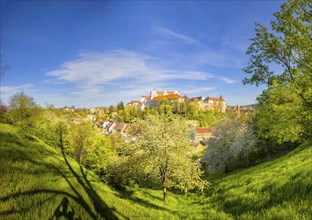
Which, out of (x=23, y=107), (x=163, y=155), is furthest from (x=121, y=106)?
(x=163, y=155)

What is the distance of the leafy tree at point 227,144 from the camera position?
115ft

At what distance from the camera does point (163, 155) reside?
1594 cm

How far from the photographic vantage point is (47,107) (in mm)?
52344

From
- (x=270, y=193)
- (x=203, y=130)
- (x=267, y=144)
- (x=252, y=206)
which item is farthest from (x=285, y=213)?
(x=203, y=130)

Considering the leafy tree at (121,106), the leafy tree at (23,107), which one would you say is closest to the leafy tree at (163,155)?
the leafy tree at (23,107)

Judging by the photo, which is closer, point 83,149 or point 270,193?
point 270,193

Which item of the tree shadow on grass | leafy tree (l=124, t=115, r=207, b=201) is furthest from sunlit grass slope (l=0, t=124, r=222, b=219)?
leafy tree (l=124, t=115, r=207, b=201)

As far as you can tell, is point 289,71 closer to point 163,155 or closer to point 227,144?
point 163,155

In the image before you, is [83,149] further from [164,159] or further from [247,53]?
[247,53]

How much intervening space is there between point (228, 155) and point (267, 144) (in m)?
6.80

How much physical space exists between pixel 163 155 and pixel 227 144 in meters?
26.0

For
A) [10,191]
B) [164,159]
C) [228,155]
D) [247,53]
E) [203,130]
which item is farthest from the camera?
[203,130]

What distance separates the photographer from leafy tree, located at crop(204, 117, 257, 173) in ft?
115

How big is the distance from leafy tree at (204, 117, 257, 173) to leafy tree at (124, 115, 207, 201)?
20712mm
